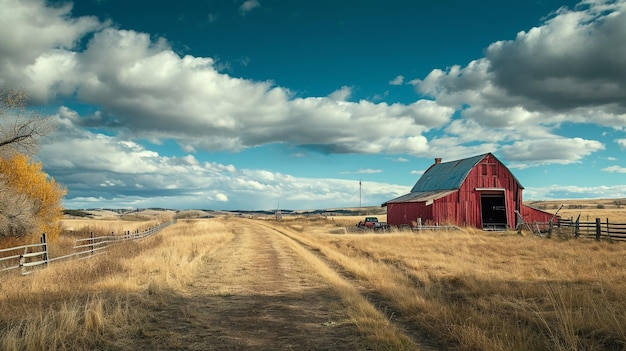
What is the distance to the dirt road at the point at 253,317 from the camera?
24.5ft

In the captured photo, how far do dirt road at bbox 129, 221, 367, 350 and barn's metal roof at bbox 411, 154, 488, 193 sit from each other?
1221 inches

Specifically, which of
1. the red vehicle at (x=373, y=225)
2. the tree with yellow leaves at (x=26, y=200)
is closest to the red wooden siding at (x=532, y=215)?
→ the red vehicle at (x=373, y=225)

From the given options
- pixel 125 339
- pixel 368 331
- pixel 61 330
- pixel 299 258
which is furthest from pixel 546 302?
pixel 299 258

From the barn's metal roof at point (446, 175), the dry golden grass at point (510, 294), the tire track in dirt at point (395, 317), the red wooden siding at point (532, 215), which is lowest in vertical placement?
the tire track in dirt at point (395, 317)

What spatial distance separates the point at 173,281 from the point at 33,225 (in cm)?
1523

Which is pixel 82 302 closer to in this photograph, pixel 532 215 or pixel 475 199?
pixel 475 199

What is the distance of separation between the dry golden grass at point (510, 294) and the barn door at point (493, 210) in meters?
20.8

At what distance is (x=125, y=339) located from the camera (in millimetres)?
7730

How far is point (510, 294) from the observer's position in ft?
36.2

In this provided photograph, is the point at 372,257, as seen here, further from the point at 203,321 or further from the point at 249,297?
the point at 203,321

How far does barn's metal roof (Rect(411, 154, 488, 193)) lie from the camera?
42438mm

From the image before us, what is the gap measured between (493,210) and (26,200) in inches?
1698

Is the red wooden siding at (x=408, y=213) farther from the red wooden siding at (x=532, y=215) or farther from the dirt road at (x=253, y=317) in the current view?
the dirt road at (x=253, y=317)

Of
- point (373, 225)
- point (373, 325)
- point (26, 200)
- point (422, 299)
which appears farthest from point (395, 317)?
point (373, 225)
